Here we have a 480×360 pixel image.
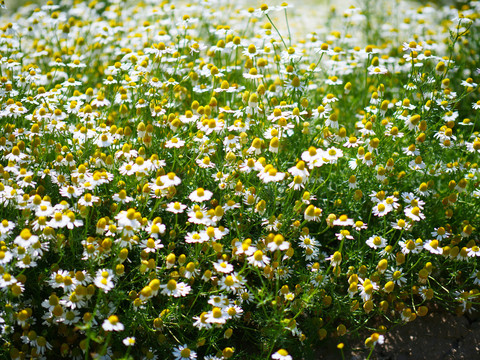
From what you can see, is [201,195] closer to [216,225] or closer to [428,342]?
[216,225]

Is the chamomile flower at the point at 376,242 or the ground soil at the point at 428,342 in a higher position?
the chamomile flower at the point at 376,242

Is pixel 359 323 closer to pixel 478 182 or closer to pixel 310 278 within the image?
pixel 310 278

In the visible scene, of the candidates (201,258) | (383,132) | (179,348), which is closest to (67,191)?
(201,258)

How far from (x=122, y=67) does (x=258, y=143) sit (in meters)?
1.23

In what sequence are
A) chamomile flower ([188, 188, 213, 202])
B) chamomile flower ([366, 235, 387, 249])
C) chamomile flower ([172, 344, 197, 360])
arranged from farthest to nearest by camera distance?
1. chamomile flower ([366, 235, 387, 249])
2. chamomile flower ([188, 188, 213, 202])
3. chamomile flower ([172, 344, 197, 360])

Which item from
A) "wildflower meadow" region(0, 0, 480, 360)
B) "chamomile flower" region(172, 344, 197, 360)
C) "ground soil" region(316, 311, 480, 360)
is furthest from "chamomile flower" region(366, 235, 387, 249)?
"chamomile flower" region(172, 344, 197, 360)

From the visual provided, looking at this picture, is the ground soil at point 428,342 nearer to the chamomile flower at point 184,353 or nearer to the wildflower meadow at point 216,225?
the wildflower meadow at point 216,225

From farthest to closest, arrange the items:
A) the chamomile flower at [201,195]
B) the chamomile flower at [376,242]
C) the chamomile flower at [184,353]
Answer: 1. the chamomile flower at [376,242]
2. the chamomile flower at [201,195]
3. the chamomile flower at [184,353]

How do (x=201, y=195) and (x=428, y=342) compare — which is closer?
(x=201, y=195)

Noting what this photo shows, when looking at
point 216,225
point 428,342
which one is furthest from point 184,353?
point 428,342

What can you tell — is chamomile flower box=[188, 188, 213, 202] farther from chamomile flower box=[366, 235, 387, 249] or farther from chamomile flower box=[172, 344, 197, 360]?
chamomile flower box=[366, 235, 387, 249]

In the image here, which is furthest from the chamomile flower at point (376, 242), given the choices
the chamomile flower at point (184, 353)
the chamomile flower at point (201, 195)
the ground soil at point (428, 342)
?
the chamomile flower at point (184, 353)

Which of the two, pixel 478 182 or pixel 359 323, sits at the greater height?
pixel 478 182

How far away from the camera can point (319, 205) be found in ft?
11.5
